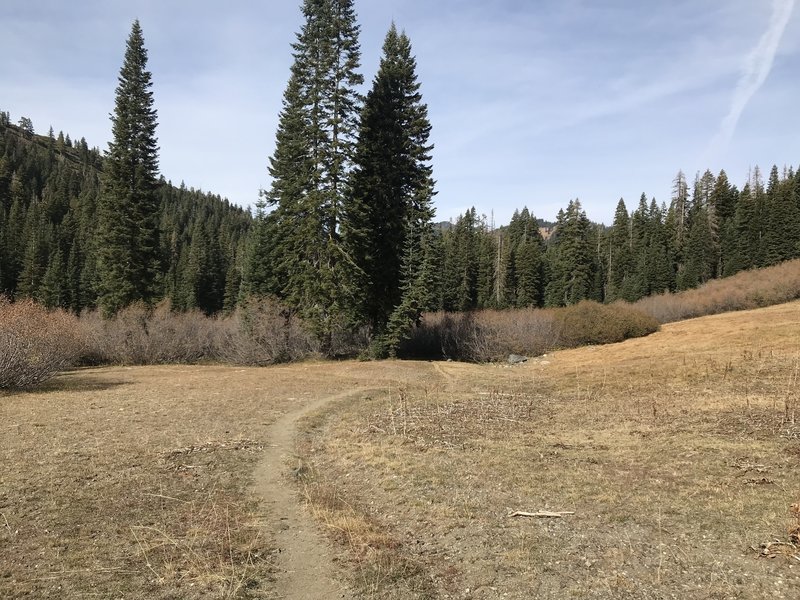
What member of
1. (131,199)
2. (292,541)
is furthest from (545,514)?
(131,199)

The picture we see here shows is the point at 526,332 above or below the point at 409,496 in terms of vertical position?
above

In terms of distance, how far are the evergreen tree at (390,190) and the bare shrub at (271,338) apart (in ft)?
15.4

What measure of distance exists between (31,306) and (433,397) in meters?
22.9

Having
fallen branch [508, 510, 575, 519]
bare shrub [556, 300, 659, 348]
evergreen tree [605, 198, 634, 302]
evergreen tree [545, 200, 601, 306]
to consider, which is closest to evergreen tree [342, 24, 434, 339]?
bare shrub [556, 300, 659, 348]

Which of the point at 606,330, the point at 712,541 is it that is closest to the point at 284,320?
the point at 606,330

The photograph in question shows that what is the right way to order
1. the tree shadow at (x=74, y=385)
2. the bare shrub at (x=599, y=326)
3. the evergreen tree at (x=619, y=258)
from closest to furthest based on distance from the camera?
1. the tree shadow at (x=74, y=385)
2. the bare shrub at (x=599, y=326)
3. the evergreen tree at (x=619, y=258)

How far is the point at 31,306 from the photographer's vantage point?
27281 millimetres

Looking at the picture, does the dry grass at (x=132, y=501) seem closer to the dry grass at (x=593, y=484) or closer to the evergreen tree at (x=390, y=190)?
the dry grass at (x=593, y=484)

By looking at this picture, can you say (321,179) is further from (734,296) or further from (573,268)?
(573,268)

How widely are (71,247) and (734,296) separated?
9903cm

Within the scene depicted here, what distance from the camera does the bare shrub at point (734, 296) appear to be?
152 ft

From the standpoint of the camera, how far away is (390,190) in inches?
1414

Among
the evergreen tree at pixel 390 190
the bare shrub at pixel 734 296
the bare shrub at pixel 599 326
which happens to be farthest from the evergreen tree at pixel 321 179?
the bare shrub at pixel 734 296

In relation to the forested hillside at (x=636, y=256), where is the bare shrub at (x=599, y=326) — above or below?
below
